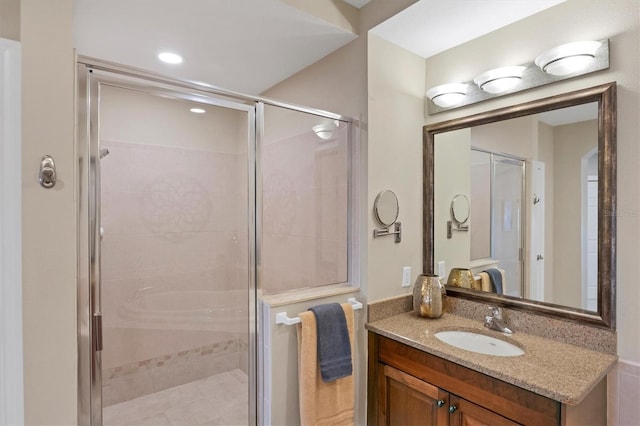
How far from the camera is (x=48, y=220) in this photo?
1.11 metres

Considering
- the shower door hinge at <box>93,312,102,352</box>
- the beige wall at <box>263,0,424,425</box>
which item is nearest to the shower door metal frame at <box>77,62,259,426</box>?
the shower door hinge at <box>93,312,102,352</box>

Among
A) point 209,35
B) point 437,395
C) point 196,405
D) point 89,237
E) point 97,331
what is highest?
point 209,35

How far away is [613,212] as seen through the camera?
1403mm

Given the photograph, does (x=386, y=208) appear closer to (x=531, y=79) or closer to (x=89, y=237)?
(x=531, y=79)

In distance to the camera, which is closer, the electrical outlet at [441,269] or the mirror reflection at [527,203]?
the mirror reflection at [527,203]

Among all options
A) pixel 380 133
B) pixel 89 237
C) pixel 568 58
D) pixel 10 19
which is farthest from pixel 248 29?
pixel 568 58

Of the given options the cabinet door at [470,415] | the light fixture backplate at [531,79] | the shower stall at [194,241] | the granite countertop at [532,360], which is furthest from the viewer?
the shower stall at [194,241]

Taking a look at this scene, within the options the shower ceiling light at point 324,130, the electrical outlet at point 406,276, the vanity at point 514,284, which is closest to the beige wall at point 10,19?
the shower ceiling light at point 324,130

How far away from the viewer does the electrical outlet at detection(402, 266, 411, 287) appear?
6.70 ft

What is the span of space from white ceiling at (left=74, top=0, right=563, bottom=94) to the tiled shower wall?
403mm

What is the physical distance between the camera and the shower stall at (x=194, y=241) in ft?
5.22

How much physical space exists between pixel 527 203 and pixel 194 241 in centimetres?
184

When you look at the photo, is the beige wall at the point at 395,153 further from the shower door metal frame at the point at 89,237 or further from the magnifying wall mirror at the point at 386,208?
the shower door metal frame at the point at 89,237

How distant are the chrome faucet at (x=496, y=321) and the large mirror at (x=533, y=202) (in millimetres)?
65
